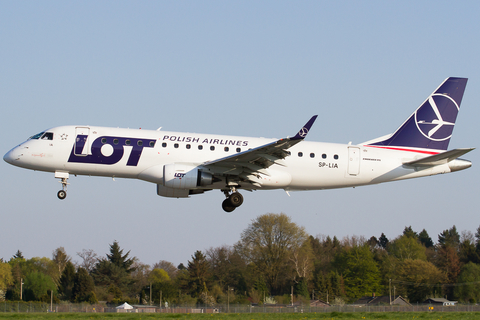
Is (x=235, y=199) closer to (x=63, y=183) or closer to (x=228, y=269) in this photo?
(x=63, y=183)

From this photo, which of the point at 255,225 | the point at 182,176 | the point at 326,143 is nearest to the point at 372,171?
the point at 326,143

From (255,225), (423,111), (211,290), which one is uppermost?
(423,111)

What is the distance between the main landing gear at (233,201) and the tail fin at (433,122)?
9.01 m

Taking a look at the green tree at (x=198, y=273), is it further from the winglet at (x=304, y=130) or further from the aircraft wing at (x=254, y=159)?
the winglet at (x=304, y=130)

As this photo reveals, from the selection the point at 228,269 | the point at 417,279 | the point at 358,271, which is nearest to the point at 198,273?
the point at 228,269

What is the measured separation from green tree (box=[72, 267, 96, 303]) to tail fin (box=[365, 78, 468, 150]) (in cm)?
4204

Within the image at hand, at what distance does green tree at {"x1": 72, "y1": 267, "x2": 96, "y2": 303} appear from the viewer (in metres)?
65.8

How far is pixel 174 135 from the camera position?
31953 millimetres

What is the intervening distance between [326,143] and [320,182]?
2513mm

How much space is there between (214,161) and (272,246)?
3886cm

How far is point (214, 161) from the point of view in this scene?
3031 centimetres

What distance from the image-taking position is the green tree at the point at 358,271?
7450cm

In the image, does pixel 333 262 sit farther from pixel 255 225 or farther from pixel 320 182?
pixel 320 182

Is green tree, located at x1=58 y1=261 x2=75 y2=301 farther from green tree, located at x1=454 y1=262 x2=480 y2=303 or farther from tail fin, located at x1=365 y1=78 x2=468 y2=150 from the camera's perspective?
→ tail fin, located at x1=365 y1=78 x2=468 y2=150
